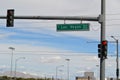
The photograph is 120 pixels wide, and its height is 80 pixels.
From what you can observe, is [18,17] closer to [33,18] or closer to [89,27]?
[33,18]

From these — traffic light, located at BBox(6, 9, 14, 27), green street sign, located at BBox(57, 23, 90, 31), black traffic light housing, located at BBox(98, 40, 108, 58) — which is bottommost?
black traffic light housing, located at BBox(98, 40, 108, 58)

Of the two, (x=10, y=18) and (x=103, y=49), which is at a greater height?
(x=10, y=18)

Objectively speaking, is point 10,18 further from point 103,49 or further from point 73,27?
point 103,49

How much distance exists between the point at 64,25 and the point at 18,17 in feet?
11.6

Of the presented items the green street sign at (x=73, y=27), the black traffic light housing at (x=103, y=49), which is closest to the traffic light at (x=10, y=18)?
the green street sign at (x=73, y=27)

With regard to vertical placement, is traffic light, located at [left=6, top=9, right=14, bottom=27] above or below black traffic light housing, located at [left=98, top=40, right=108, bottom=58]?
above

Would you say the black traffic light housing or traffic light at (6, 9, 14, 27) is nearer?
the black traffic light housing

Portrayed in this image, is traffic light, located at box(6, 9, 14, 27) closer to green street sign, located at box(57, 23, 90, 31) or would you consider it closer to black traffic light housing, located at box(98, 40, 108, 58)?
green street sign, located at box(57, 23, 90, 31)

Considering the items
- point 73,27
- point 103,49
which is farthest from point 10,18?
point 103,49

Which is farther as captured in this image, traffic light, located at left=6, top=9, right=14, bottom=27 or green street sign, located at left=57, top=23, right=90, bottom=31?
traffic light, located at left=6, top=9, right=14, bottom=27

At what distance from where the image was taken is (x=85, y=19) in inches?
1050

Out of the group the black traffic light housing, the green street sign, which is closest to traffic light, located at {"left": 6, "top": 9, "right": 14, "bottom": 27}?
the green street sign

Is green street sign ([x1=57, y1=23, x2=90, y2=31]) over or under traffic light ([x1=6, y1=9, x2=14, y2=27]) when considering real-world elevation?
under

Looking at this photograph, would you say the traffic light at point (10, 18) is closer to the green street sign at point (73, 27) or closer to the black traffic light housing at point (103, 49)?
the green street sign at point (73, 27)
